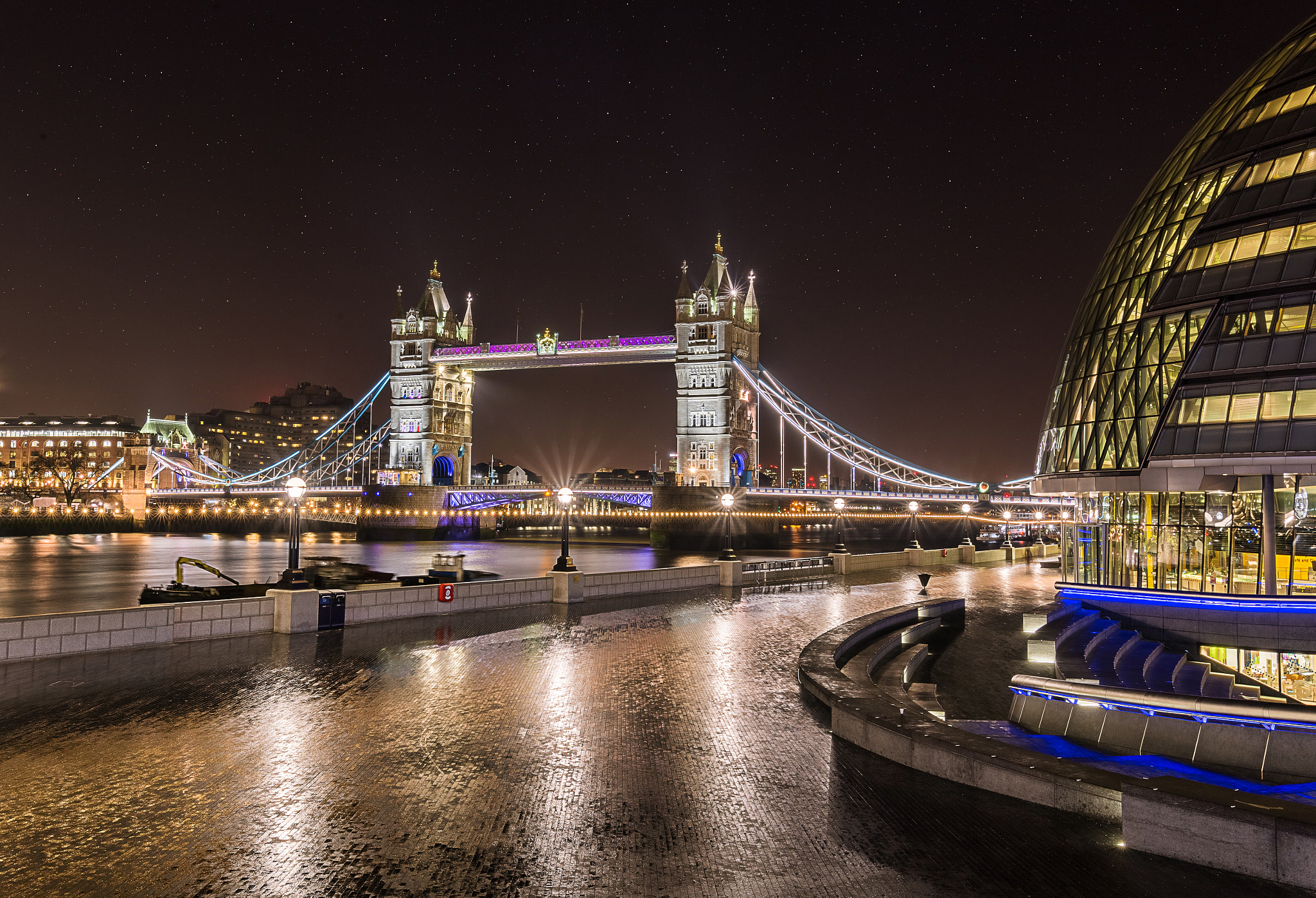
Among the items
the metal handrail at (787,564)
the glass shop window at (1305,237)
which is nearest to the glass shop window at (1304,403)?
the glass shop window at (1305,237)

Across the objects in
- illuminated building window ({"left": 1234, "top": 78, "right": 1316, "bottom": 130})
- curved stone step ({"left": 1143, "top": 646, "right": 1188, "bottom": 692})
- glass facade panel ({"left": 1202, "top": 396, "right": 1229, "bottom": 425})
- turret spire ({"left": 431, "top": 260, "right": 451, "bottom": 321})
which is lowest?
curved stone step ({"left": 1143, "top": 646, "right": 1188, "bottom": 692})

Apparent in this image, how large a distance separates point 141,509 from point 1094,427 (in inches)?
5824

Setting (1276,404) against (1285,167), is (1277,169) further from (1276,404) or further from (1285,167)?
(1276,404)

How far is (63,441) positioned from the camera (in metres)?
186

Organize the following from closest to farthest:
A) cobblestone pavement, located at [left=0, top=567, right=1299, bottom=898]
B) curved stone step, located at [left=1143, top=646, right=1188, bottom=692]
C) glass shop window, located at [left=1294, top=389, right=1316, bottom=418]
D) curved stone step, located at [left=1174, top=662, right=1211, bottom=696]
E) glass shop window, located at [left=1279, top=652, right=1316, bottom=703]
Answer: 1. cobblestone pavement, located at [left=0, top=567, right=1299, bottom=898]
2. curved stone step, located at [left=1174, top=662, right=1211, bottom=696]
3. curved stone step, located at [left=1143, top=646, right=1188, bottom=692]
4. glass shop window, located at [left=1279, top=652, right=1316, bottom=703]
5. glass shop window, located at [left=1294, top=389, right=1316, bottom=418]

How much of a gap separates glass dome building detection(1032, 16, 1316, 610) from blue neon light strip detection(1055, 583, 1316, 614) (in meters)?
0.26

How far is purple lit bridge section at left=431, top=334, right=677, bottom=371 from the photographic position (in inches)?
3957

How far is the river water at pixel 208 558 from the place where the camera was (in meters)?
41.6

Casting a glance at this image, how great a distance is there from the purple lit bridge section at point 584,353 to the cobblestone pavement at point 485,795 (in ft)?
282

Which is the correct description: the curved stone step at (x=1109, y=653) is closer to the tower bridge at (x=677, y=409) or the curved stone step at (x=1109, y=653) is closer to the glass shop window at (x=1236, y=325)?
the glass shop window at (x=1236, y=325)

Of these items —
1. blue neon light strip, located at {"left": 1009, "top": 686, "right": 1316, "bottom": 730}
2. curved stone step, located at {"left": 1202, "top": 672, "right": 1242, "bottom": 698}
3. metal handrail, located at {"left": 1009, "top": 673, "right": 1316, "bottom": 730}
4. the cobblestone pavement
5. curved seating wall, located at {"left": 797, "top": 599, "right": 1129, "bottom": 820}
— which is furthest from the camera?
curved stone step, located at {"left": 1202, "top": 672, "right": 1242, "bottom": 698}

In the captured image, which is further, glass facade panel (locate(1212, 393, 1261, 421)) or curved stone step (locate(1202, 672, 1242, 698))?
glass facade panel (locate(1212, 393, 1261, 421))

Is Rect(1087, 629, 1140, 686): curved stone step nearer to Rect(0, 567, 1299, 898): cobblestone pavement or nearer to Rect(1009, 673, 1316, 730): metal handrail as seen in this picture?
Rect(1009, 673, 1316, 730): metal handrail

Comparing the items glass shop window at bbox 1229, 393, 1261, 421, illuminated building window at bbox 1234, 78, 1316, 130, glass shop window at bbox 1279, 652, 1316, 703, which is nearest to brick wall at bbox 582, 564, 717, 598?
glass shop window at bbox 1229, 393, 1261, 421
